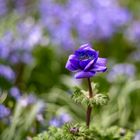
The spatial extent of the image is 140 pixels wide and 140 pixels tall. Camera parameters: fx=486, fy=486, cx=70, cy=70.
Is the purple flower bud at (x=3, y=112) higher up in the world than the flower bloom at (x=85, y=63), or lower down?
higher up

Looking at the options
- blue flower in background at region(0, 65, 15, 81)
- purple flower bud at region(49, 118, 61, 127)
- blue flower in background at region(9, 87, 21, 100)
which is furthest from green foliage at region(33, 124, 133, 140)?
blue flower in background at region(0, 65, 15, 81)

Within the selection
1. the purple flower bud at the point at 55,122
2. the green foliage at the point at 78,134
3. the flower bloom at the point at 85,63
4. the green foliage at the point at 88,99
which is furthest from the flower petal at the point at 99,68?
the purple flower bud at the point at 55,122

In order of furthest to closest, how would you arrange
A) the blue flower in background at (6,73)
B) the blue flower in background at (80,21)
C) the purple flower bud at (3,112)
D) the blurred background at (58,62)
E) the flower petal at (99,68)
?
the blue flower in background at (80,21), the blue flower in background at (6,73), the blurred background at (58,62), the purple flower bud at (3,112), the flower petal at (99,68)

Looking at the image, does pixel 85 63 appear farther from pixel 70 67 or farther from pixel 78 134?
pixel 78 134

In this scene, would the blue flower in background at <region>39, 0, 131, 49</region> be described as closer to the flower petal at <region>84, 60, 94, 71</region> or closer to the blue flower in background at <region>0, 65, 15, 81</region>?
the blue flower in background at <region>0, 65, 15, 81</region>

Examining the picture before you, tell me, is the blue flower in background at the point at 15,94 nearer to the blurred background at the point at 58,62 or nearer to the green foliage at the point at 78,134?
the blurred background at the point at 58,62

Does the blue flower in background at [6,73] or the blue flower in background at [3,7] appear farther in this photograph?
the blue flower in background at [3,7]

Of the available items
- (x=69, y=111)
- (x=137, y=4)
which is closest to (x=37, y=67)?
(x=69, y=111)
